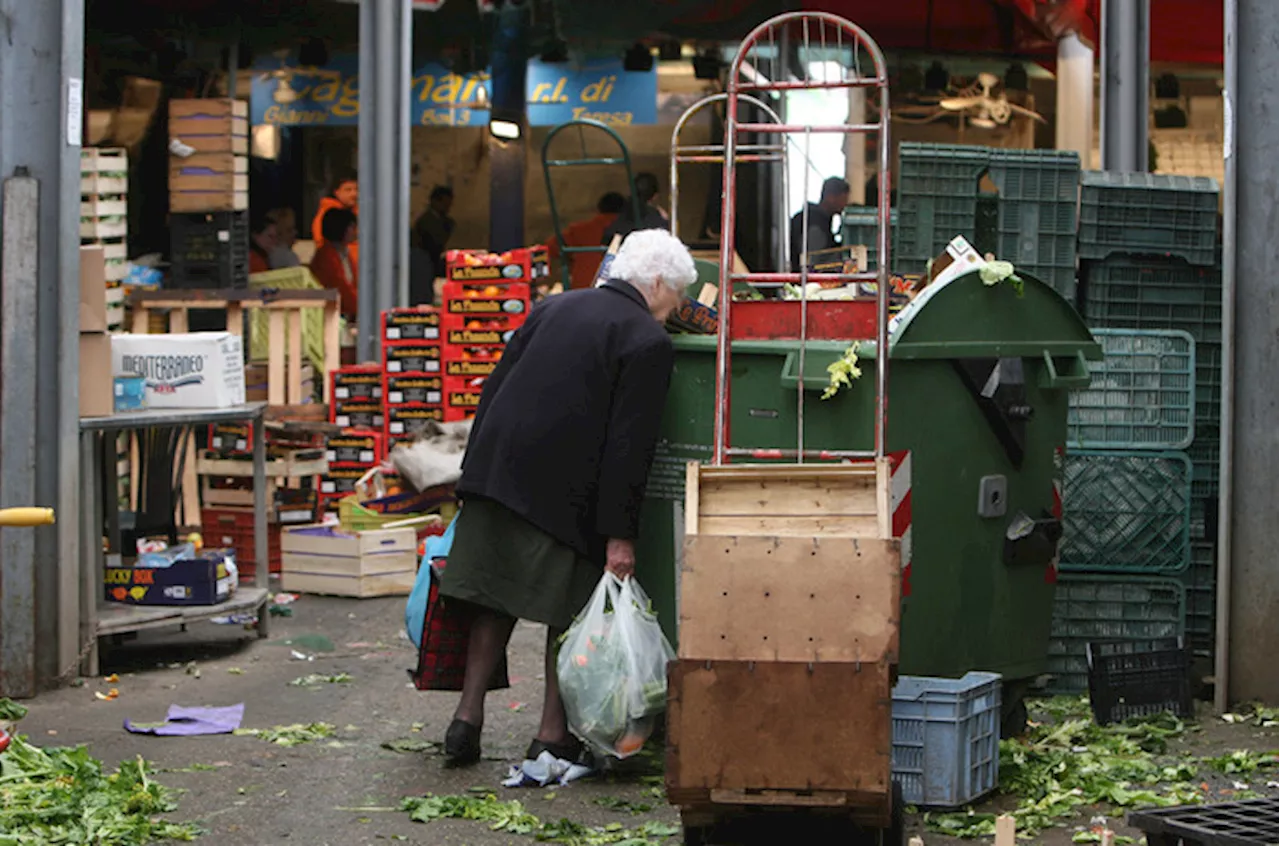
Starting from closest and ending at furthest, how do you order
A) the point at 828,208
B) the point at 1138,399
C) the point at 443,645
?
the point at 443,645, the point at 1138,399, the point at 828,208

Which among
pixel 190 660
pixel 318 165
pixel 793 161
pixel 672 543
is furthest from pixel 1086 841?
pixel 318 165

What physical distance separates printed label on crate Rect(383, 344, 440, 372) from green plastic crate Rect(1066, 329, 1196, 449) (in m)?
5.56

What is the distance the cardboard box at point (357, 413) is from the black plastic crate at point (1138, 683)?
6.40 metres

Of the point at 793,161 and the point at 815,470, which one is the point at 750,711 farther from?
the point at 793,161

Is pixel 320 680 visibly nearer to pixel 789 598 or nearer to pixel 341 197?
pixel 789 598

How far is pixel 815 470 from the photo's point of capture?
5746 mm

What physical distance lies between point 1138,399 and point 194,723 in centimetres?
417

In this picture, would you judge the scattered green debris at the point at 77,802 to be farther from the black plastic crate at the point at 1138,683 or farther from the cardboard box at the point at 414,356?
the cardboard box at the point at 414,356

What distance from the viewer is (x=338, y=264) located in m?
15.5

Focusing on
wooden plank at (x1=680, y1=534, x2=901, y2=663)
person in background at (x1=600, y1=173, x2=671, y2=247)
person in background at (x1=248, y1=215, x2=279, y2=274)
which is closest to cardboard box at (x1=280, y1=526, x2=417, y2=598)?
person in background at (x1=600, y1=173, x2=671, y2=247)

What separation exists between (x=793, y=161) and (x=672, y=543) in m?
8.60

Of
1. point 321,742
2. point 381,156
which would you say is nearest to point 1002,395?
point 321,742

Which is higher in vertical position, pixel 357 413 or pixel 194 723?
pixel 357 413

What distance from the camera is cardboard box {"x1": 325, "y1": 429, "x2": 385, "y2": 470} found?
12.5 m
